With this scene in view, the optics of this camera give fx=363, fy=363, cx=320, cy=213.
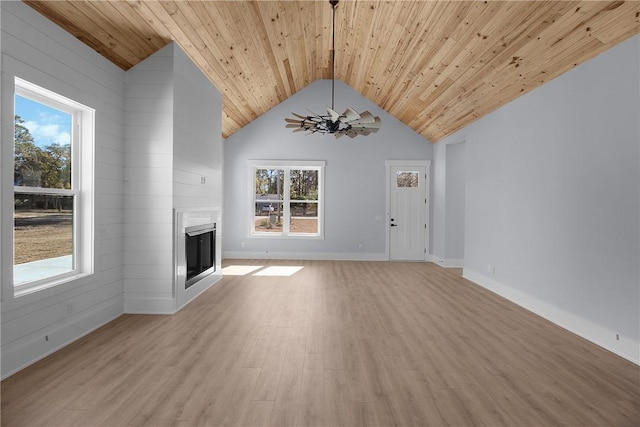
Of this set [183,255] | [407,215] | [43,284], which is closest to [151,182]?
→ [183,255]

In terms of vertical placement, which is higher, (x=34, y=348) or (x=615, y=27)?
(x=615, y=27)

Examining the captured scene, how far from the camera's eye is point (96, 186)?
3.65m

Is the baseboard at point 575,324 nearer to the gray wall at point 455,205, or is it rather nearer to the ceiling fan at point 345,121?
the gray wall at point 455,205

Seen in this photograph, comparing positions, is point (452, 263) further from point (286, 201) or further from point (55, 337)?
point (55, 337)

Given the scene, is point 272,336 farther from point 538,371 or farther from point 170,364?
point 538,371

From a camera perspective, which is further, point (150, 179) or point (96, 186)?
point (150, 179)

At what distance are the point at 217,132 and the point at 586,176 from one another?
16.2 feet

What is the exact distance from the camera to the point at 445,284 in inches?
234

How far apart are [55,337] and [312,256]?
5800 mm

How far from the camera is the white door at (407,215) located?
846 centimetres

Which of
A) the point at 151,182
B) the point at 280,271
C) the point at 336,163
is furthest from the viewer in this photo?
the point at 336,163

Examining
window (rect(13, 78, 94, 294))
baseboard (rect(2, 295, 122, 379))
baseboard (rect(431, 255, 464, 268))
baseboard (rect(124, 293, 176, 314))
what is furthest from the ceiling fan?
baseboard (rect(431, 255, 464, 268))

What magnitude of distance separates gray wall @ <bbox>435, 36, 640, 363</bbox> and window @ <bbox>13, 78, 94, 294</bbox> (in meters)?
4.89

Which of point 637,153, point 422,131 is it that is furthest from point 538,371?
point 422,131
